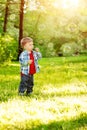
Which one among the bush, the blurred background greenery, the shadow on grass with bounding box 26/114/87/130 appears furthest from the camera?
the blurred background greenery

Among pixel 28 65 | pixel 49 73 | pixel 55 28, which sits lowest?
pixel 55 28

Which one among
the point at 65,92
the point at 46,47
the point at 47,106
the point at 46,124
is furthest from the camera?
the point at 46,47

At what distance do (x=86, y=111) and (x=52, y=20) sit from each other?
4136 centimetres

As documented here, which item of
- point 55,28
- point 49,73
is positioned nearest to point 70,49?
point 55,28

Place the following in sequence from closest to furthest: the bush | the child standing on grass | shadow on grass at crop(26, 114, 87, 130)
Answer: shadow on grass at crop(26, 114, 87, 130)
the child standing on grass
the bush

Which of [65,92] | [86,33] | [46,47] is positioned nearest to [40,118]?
[65,92]

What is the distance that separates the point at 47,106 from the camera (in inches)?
354

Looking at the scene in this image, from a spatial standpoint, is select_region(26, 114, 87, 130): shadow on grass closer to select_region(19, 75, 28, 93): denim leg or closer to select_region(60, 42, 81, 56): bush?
select_region(19, 75, 28, 93): denim leg

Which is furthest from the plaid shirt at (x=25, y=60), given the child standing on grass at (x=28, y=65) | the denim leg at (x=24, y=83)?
the denim leg at (x=24, y=83)

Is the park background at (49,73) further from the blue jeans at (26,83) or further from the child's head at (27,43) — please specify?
the child's head at (27,43)

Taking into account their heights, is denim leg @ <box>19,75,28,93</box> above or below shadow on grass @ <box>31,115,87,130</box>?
below

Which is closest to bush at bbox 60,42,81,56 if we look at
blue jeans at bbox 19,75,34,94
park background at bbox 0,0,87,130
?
park background at bbox 0,0,87,130

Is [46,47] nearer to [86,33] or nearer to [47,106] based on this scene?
[86,33]

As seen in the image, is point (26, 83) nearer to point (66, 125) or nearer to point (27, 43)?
point (27, 43)
